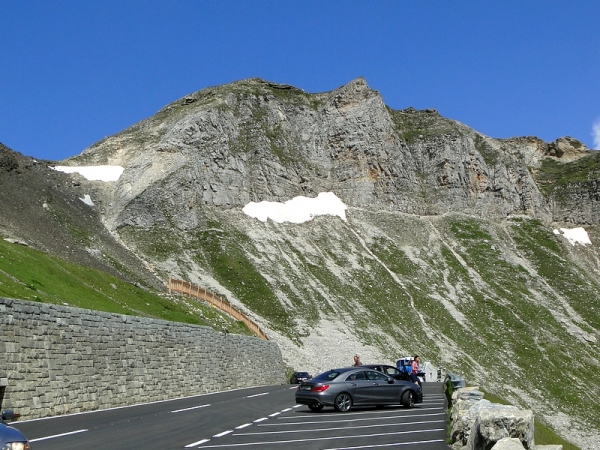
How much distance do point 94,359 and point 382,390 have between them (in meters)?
10.5

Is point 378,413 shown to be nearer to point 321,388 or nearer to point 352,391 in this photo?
point 352,391

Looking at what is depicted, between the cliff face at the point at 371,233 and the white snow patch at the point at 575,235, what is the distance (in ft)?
4.09

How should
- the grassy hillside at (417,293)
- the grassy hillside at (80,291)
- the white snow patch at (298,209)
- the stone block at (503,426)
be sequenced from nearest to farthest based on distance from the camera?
the stone block at (503,426), the grassy hillside at (80,291), the grassy hillside at (417,293), the white snow patch at (298,209)

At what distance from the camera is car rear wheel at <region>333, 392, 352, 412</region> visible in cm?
2254

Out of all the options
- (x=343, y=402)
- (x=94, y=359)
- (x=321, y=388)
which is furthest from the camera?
(x=94, y=359)

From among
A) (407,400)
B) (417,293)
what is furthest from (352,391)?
(417,293)

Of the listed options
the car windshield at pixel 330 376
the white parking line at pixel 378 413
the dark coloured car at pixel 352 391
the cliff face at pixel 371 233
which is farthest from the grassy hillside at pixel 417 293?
the white parking line at pixel 378 413

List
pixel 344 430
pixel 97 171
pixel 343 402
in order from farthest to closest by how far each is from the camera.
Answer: pixel 97 171
pixel 343 402
pixel 344 430

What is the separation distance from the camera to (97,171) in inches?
3226

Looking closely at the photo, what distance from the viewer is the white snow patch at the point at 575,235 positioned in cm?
10788

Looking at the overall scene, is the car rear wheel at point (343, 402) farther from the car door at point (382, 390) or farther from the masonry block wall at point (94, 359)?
the masonry block wall at point (94, 359)

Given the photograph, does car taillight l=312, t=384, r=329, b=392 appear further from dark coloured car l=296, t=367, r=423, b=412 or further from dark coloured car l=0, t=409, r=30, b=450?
dark coloured car l=0, t=409, r=30, b=450

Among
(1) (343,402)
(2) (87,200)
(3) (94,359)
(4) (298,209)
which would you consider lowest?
(1) (343,402)

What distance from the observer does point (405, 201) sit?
100000 mm
